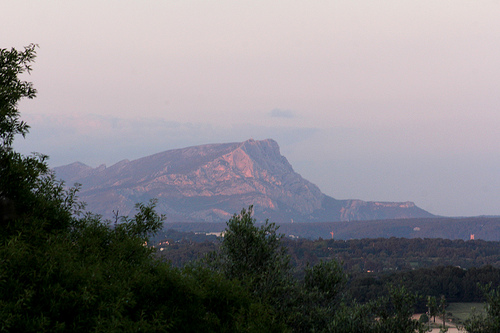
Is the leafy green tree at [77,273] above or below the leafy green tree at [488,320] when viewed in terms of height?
above

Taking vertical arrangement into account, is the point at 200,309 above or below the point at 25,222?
below

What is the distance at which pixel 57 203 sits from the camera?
74.5 ft

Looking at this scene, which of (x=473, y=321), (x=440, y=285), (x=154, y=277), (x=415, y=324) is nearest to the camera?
(x=154, y=277)

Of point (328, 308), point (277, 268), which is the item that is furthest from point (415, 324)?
point (277, 268)

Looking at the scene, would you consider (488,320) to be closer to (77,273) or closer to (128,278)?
(128,278)

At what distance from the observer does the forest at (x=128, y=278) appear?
14.1 meters

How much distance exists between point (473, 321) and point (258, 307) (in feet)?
58.4

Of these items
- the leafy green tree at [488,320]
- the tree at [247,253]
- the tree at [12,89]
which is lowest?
the leafy green tree at [488,320]

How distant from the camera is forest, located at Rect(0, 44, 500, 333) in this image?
14148 mm

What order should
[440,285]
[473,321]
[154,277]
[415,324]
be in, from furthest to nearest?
[440,285], [473,321], [415,324], [154,277]

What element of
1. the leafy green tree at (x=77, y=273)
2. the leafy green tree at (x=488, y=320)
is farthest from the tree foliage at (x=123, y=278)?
the leafy green tree at (x=488, y=320)

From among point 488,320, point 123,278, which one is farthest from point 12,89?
point 488,320

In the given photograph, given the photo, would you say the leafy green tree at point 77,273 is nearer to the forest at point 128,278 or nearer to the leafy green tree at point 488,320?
the forest at point 128,278

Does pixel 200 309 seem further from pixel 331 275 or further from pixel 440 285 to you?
pixel 440 285
